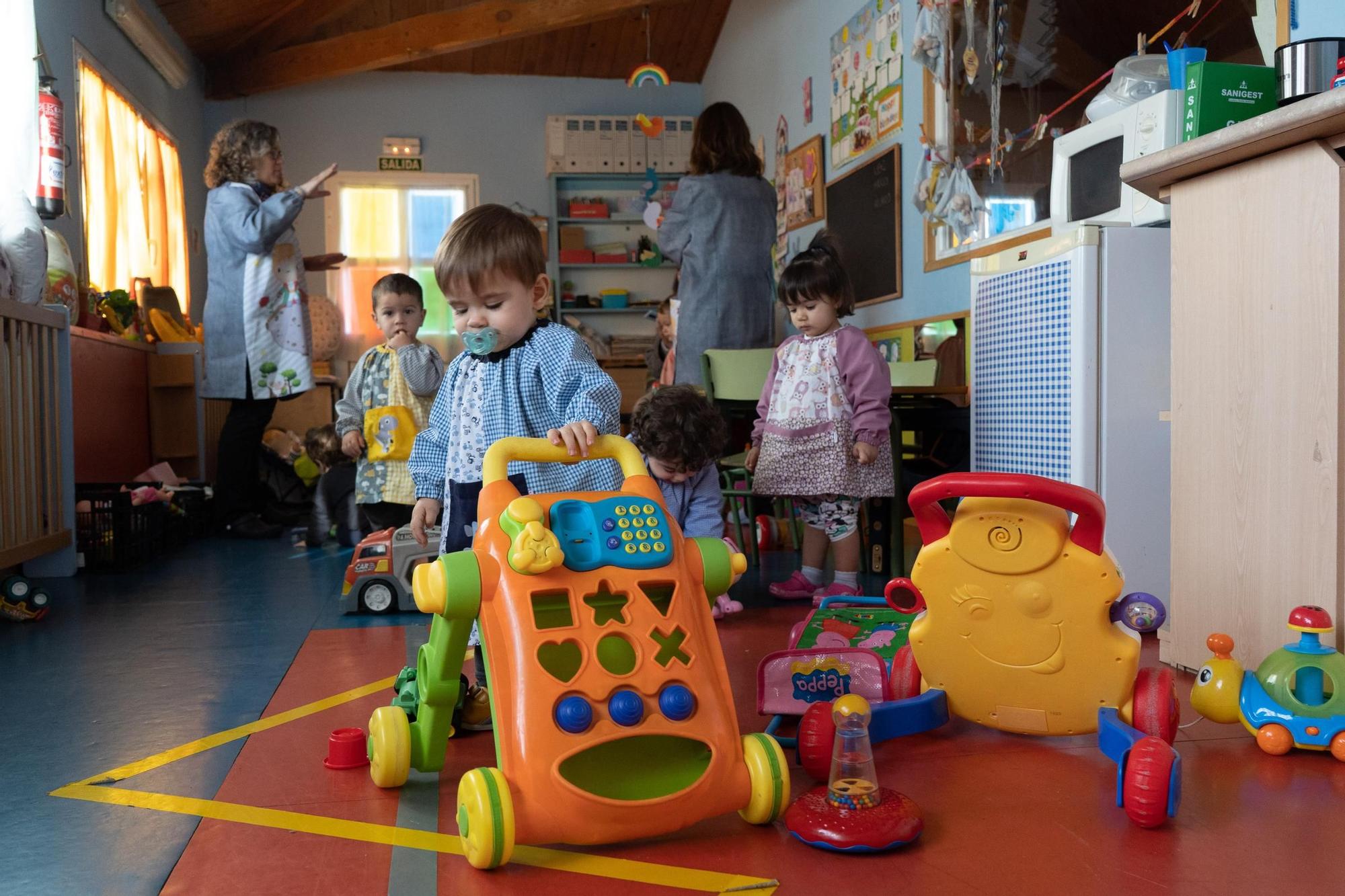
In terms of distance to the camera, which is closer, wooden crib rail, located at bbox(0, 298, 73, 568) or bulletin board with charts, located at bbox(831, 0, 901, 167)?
wooden crib rail, located at bbox(0, 298, 73, 568)

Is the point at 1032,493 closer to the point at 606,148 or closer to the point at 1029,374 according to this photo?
the point at 1029,374

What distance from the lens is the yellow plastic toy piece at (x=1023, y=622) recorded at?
5.26 ft

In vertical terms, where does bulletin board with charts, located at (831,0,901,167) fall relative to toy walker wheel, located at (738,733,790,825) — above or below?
above

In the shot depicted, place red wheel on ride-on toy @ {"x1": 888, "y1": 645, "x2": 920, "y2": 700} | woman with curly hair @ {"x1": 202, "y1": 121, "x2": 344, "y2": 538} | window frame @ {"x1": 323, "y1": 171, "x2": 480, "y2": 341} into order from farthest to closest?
1. window frame @ {"x1": 323, "y1": 171, "x2": 480, "y2": 341}
2. woman with curly hair @ {"x1": 202, "y1": 121, "x2": 344, "y2": 538}
3. red wheel on ride-on toy @ {"x1": 888, "y1": 645, "x2": 920, "y2": 700}

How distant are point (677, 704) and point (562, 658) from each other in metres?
0.15

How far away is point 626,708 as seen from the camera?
1.28 metres

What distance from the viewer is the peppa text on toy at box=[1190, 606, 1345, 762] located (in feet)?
5.29

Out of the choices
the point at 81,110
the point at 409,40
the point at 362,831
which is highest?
the point at 409,40

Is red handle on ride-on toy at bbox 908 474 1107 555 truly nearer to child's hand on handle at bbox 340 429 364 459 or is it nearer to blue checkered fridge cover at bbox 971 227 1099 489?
blue checkered fridge cover at bbox 971 227 1099 489

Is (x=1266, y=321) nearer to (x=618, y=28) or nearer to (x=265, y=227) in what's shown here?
(x=265, y=227)

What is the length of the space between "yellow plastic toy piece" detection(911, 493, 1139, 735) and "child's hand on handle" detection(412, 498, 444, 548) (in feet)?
2.75

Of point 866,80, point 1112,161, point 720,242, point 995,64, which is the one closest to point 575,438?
point 1112,161

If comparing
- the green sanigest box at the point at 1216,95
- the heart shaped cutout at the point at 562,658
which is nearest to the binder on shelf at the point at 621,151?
the green sanigest box at the point at 1216,95

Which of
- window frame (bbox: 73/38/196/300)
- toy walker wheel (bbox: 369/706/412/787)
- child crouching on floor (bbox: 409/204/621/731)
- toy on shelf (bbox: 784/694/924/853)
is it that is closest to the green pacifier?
child crouching on floor (bbox: 409/204/621/731)
